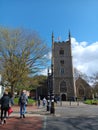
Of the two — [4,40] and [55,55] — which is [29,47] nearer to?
[4,40]

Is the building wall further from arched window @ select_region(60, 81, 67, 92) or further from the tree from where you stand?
the tree

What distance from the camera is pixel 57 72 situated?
279ft

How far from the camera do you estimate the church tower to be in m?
82.6

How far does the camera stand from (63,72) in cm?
8481

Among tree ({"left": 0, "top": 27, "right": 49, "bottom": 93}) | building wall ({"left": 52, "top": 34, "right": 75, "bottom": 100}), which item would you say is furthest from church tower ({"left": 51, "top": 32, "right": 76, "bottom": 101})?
tree ({"left": 0, "top": 27, "right": 49, "bottom": 93})

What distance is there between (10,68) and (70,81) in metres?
51.7

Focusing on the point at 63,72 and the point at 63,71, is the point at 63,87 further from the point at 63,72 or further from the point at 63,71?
the point at 63,71

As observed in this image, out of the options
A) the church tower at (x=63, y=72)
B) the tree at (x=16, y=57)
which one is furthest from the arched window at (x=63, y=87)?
the tree at (x=16, y=57)

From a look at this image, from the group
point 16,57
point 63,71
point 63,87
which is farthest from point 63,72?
point 16,57

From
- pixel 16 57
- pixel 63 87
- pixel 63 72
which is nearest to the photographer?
pixel 16 57

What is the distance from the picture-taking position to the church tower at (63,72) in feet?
271

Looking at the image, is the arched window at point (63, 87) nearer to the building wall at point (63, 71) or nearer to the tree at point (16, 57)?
the building wall at point (63, 71)

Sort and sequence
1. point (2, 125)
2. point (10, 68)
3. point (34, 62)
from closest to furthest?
point (2, 125)
point (10, 68)
point (34, 62)

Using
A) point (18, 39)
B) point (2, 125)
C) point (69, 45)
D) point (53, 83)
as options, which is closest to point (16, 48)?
point (18, 39)
